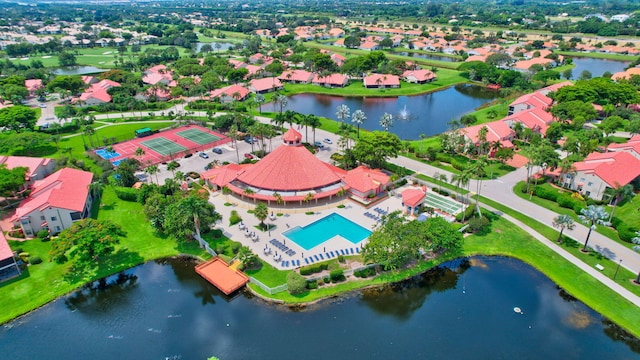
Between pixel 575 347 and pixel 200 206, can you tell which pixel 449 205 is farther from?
pixel 200 206

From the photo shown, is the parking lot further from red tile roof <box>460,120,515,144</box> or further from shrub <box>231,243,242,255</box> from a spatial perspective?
red tile roof <box>460,120,515,144</box>

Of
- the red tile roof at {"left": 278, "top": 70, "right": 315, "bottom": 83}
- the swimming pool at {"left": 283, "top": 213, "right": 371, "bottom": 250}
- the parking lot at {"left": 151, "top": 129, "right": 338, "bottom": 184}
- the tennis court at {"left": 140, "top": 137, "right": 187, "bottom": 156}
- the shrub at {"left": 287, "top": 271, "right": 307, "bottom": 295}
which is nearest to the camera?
the shrub at {"left": 287, "top": 271, "right": 307, "bottom": 295}

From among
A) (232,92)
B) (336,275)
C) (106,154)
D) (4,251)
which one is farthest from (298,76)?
(4,251)

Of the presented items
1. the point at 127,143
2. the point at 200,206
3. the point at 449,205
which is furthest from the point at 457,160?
the point at 127,143

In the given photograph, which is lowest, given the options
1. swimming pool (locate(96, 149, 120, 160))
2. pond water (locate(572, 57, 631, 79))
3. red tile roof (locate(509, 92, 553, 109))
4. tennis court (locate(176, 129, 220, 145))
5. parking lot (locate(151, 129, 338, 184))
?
swimming pool (locate(96, 149, 120, 160))

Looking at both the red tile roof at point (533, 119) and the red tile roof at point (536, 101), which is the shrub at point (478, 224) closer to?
the red tile roof at point (533, 119)

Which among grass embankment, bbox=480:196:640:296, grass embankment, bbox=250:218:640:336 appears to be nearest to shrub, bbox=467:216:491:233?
grass embankment, bbox=250:218:640:336
